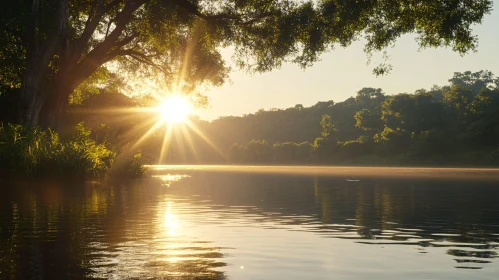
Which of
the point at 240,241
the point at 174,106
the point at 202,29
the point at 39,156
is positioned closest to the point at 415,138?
the point at 174,106

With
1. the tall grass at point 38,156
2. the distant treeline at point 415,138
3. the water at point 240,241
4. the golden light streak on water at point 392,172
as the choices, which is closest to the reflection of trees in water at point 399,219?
the water at point 240,241

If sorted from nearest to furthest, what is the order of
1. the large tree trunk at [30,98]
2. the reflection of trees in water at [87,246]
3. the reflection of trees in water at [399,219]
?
the reflection of trees in water at [87,246] → the reflection of trees in water at [399,219] → the large tree trunk at [30,98]

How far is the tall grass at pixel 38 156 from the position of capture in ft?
90.4

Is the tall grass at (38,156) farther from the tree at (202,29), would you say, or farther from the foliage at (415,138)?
the foliage at (415,138)

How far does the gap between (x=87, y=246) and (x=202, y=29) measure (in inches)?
1171

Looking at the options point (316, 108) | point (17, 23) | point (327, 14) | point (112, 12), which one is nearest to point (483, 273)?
point (327, 14)

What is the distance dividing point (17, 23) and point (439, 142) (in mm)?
92308

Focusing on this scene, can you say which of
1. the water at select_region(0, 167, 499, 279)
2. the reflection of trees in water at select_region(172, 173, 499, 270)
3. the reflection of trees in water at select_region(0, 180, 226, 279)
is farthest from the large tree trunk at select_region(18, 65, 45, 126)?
the reflection of trees in water at select_region(0, 180, 226, 279)

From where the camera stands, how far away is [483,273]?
8.23m

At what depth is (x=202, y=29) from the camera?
38.6m

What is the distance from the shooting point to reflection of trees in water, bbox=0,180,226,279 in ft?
26.2

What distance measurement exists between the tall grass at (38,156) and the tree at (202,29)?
339 centimetres

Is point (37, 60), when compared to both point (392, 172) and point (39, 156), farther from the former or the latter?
point (392, 172)

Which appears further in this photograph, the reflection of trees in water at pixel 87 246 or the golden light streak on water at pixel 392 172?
the golden light streak on water at pixel 392 172
